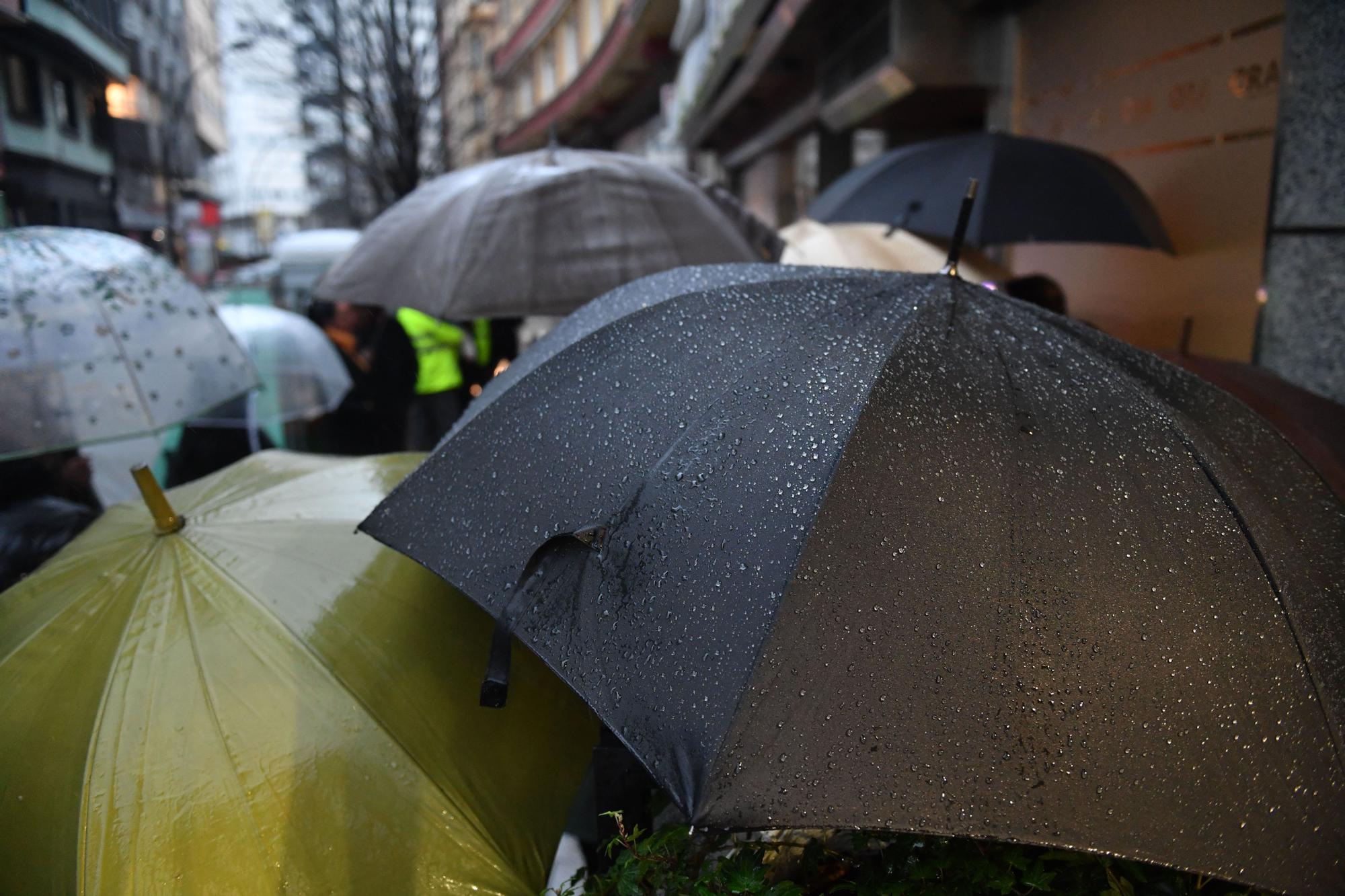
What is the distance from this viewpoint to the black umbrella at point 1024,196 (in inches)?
158

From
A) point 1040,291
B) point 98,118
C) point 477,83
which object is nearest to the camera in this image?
point 1040,291

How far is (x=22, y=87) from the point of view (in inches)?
362

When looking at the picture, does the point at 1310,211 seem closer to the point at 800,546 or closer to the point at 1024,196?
the point at 1024,196

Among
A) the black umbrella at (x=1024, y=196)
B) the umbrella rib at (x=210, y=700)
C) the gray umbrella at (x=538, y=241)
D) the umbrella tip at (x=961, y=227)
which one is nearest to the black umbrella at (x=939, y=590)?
the umbrella tip at (x=961, y=227)

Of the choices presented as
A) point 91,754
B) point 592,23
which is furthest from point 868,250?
point 592,23

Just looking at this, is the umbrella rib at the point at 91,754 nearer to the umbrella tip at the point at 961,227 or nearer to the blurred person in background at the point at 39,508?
the blurred person in background at the point at 39,508

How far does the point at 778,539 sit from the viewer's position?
1262 mm

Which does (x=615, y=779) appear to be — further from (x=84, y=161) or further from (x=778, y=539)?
(x=84, y=161)

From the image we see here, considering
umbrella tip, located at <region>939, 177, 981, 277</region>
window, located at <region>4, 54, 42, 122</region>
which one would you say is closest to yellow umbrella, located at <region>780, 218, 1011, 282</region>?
umbrella tip, located at <region>939, 177, 981, 277</region>

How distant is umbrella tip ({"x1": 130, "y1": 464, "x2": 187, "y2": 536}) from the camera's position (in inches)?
76.8

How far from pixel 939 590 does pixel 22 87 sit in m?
11.2

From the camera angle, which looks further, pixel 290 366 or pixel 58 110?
pixel 58 110

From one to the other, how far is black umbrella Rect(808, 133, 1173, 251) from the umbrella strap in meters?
3.14

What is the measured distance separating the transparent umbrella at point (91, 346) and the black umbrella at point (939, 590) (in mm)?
1766
